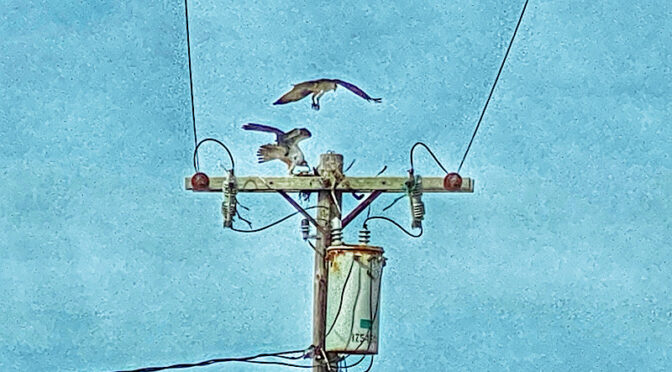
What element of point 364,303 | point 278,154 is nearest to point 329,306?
point 364,303

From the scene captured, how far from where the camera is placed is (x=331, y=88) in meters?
17.1

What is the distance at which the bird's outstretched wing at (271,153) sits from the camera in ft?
56.0

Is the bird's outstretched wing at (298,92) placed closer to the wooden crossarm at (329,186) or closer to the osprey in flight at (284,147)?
the osprey in flight at (284,147)

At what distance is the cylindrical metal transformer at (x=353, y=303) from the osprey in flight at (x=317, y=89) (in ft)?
4.67

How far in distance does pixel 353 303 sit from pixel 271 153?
1.55m

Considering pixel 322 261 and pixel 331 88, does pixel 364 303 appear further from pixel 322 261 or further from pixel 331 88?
pixel 331 88

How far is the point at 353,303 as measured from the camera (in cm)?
1631

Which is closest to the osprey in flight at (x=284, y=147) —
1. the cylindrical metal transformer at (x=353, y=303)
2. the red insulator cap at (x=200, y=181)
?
the red insulator cap at (x=200, y=181)

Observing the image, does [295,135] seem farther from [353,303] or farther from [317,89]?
[353,303]

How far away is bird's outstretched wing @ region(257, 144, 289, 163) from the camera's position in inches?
672

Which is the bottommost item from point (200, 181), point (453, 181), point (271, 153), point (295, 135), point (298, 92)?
point (453, 181)

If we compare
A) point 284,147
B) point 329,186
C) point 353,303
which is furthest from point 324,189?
point 353,303

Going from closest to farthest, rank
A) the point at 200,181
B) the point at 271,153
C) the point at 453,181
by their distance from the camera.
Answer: the point at 453,181 → the point at 200,181 → the point at 271,153

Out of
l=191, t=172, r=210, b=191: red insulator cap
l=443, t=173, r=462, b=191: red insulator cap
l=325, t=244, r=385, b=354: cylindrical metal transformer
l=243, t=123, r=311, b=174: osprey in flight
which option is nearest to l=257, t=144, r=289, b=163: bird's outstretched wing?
l=243, t=123, r=311, b=174: osprey in flight
